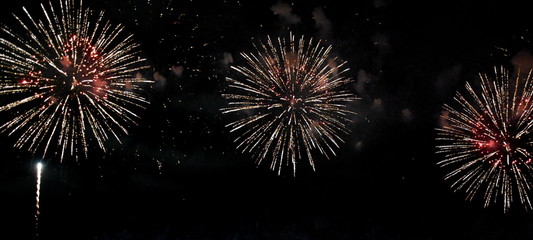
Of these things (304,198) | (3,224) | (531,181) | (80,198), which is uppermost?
(531,181)

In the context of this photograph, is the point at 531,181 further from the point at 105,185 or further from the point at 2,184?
the point at 2,184

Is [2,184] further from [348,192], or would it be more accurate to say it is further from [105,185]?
[348,192]

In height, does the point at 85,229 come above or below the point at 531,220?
below

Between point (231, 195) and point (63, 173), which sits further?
point (231, 195)

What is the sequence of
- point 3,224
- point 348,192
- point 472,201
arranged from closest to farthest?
point 3,224, point 472,201, point 348,192

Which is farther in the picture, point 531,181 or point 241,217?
point 531,181

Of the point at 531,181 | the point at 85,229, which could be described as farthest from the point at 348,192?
the point at 85,229

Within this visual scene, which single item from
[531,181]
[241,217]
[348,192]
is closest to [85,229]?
[241,217]

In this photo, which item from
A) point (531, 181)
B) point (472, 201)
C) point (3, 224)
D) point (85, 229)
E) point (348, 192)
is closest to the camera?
point (3, 224)

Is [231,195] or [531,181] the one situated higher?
[531,181]
